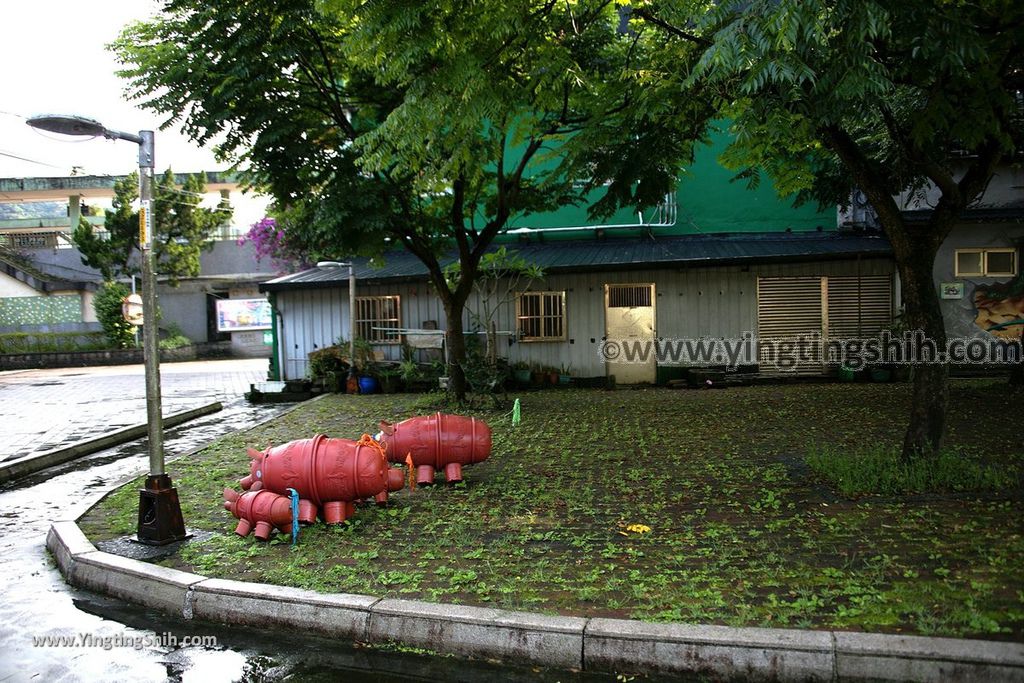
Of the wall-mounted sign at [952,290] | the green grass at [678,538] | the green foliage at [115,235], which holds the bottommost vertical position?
the green grass at [678,538]

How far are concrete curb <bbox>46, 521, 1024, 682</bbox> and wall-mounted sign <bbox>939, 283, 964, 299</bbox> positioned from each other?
1513 cm

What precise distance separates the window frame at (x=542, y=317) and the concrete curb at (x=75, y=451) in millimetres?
8072

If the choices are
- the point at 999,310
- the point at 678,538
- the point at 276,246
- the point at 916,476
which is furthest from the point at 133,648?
the point at 276,246

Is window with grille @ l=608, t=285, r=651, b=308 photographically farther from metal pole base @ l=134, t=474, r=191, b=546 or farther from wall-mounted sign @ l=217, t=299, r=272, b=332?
wall-mounted sign @ l=217, t=299, r=272, b=332

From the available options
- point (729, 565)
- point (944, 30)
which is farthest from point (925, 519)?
point (944, 30)

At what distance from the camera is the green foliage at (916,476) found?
21.6ft

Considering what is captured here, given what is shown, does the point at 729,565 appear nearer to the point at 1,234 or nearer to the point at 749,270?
the point at 749,270

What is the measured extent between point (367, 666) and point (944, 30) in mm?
6670

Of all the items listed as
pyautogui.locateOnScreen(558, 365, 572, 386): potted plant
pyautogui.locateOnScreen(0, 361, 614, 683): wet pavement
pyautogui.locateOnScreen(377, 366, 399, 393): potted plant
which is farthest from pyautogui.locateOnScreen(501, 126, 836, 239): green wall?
pyautogui.locateOnScreen(0, 361, 614, 683): wet pavement

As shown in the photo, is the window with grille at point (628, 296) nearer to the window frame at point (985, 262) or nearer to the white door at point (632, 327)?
the white door at point (632, 327)

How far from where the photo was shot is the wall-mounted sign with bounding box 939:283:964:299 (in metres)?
16.4

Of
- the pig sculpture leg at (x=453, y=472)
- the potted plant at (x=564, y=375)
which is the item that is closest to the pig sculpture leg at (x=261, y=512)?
the pig sculpture leg at (x=453, y=472)

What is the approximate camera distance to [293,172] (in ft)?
40.7

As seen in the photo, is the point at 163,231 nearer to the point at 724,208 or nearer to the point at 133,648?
the point at 724,208
